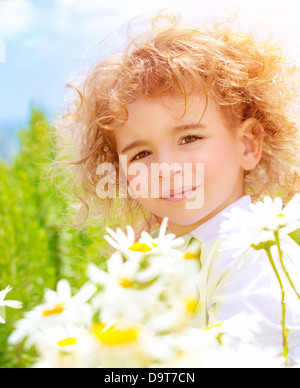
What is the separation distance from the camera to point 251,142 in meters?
1.03

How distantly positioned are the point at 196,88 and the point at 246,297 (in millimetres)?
478

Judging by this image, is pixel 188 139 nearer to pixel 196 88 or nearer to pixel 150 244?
pixel 196 88

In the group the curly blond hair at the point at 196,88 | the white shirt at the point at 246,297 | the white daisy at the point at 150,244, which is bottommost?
the white shirt at the point at 246,297

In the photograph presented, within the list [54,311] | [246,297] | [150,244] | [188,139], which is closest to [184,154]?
[188,139]

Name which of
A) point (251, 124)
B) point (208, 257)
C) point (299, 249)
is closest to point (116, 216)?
point (251, 124)

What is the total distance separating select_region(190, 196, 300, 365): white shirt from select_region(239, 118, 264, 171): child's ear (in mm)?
286

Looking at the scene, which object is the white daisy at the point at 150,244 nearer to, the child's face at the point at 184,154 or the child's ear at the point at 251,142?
the child's face at the point at 184,154

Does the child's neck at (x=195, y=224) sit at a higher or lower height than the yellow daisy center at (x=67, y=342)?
higher

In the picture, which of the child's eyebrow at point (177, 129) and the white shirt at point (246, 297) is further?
the child's eyebrow at point (177, 129)

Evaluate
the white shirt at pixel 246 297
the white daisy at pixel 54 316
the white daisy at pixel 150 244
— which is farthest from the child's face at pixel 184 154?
the white daisy at pixel 54 316

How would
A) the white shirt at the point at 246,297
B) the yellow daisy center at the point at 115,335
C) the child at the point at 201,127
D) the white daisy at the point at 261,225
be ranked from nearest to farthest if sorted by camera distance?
the yellow daisy center at the point at 115,335, the white daisy at the point at 261,225, the white shirt at the point at 246,297, the child at the point at 201,127

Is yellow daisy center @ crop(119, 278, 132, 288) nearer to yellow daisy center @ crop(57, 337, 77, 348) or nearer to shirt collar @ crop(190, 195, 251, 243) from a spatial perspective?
yellow daisy center @ crop(57, 337, 77, 348)

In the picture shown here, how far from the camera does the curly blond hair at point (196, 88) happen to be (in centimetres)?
98

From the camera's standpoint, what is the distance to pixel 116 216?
1403 millimetres
